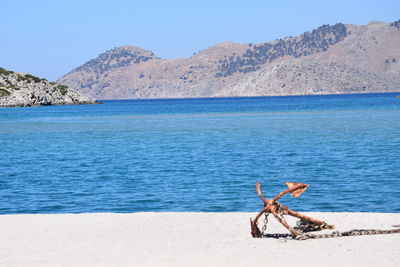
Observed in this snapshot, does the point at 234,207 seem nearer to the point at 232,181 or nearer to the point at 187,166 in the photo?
the point at 232,181

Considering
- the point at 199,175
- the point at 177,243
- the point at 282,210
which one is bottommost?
the point at 199,175

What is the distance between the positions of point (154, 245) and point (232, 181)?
1691cm

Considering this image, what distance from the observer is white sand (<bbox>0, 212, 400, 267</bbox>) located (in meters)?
13.9

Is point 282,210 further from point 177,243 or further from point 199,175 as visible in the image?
point 199,175

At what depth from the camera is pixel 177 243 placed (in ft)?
51.8

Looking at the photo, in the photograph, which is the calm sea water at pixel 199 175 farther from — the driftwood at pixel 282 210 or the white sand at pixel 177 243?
the driftwood at pixel 282 210

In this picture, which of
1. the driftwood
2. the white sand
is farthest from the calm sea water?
the driftwood

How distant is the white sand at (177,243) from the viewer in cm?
1395

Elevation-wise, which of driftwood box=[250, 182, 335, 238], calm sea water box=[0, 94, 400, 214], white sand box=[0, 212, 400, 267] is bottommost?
calm sea water box=[0, 94, 400, 214]

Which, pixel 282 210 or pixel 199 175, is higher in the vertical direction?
pixel 282 210

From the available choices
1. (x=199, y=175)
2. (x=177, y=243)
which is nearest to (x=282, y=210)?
(x=177, y=243)

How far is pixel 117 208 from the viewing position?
2509 cm

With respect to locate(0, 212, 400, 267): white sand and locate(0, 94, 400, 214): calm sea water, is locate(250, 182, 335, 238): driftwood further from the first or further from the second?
locate(0, 94, 400, 214): calm sea water

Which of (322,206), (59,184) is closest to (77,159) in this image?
(59,184)
